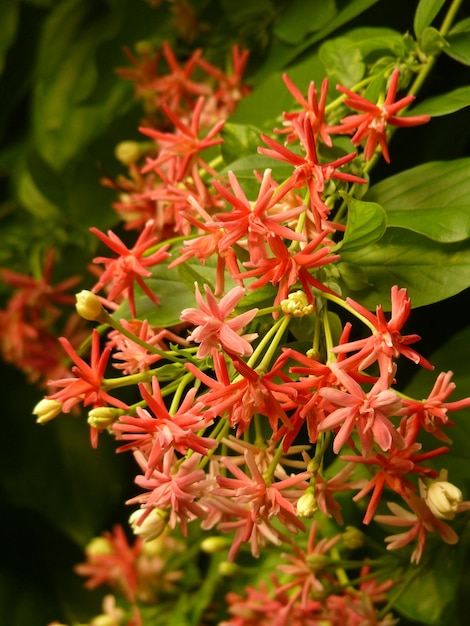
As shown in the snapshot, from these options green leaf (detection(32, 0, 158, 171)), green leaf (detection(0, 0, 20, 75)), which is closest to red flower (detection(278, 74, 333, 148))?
green leaf (detection(32, 0, 158, 171))

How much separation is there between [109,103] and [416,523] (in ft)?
2.29

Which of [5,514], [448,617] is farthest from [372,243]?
[5,514]

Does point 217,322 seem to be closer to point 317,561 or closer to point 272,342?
point 272,342

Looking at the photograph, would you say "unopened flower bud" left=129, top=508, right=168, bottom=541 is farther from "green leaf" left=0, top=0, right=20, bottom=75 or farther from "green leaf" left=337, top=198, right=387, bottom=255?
"green leaf" left=0, top=0, right=20, bottom=75

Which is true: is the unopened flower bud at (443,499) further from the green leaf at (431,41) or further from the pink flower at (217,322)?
the green leaf at (431,41)

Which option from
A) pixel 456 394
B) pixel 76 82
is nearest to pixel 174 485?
pixel 456 394

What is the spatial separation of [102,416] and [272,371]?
115 millimetres

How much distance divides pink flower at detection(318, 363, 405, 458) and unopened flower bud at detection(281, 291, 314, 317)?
0.04 meters

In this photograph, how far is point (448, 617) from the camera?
1.88 ft

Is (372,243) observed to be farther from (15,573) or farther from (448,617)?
(15,573)

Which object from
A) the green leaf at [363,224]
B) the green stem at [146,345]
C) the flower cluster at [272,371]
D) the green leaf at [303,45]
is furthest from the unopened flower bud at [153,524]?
the green leaf at [303,45]

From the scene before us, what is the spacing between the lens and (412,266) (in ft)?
1.56

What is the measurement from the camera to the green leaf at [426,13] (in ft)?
1.75

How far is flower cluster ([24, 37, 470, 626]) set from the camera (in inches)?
15.3
